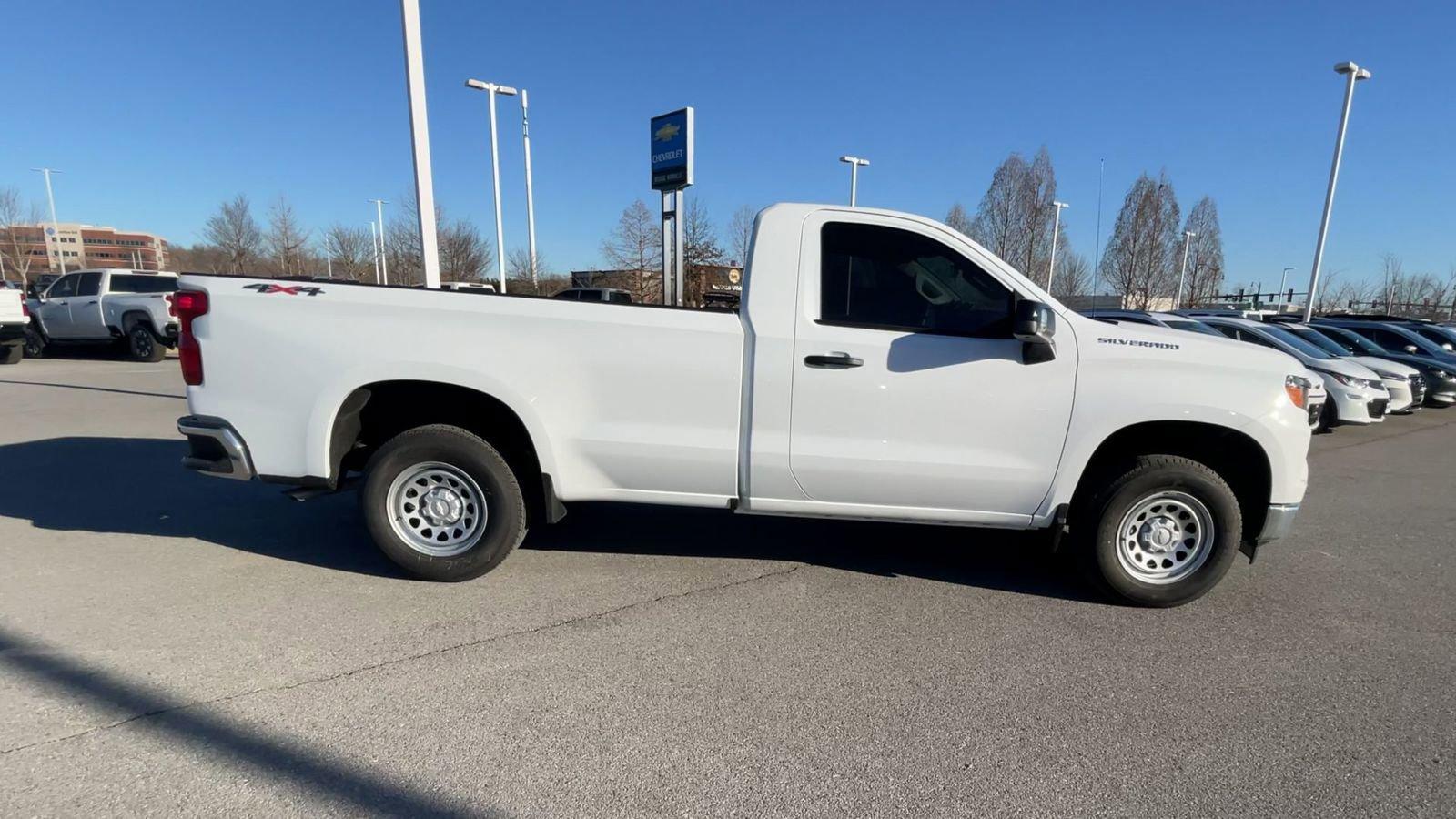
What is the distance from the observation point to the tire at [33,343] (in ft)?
55.6

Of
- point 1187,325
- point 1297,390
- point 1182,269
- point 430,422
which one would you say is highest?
point 1182,269

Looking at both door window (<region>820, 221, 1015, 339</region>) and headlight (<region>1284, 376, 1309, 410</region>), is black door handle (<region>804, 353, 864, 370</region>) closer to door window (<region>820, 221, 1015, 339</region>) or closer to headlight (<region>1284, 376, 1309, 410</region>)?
door window (<region>820, 221, 1015, 339</region>)

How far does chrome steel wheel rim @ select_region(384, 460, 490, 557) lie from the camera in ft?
13.7

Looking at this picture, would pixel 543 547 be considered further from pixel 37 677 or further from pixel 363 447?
pixel 37 677

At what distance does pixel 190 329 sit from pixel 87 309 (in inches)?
645

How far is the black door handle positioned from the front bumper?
2.37 metres

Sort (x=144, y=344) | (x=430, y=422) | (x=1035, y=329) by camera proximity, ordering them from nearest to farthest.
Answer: (x=1035, y=329) → (x=430, y=422) → (x=144, y=344)

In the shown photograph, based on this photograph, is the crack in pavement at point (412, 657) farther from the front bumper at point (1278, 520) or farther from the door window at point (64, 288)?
the door window at point (64, 288)

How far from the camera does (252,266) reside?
1636 inches

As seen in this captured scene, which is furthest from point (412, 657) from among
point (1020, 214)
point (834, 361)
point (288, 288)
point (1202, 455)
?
point (1020, 214)

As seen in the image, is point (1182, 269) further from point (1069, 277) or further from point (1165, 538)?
point (1165, 538)

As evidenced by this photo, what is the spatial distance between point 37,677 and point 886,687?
3.53 meters

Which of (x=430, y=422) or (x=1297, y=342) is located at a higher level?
(x=430, y=422)

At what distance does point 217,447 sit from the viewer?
161 inches
